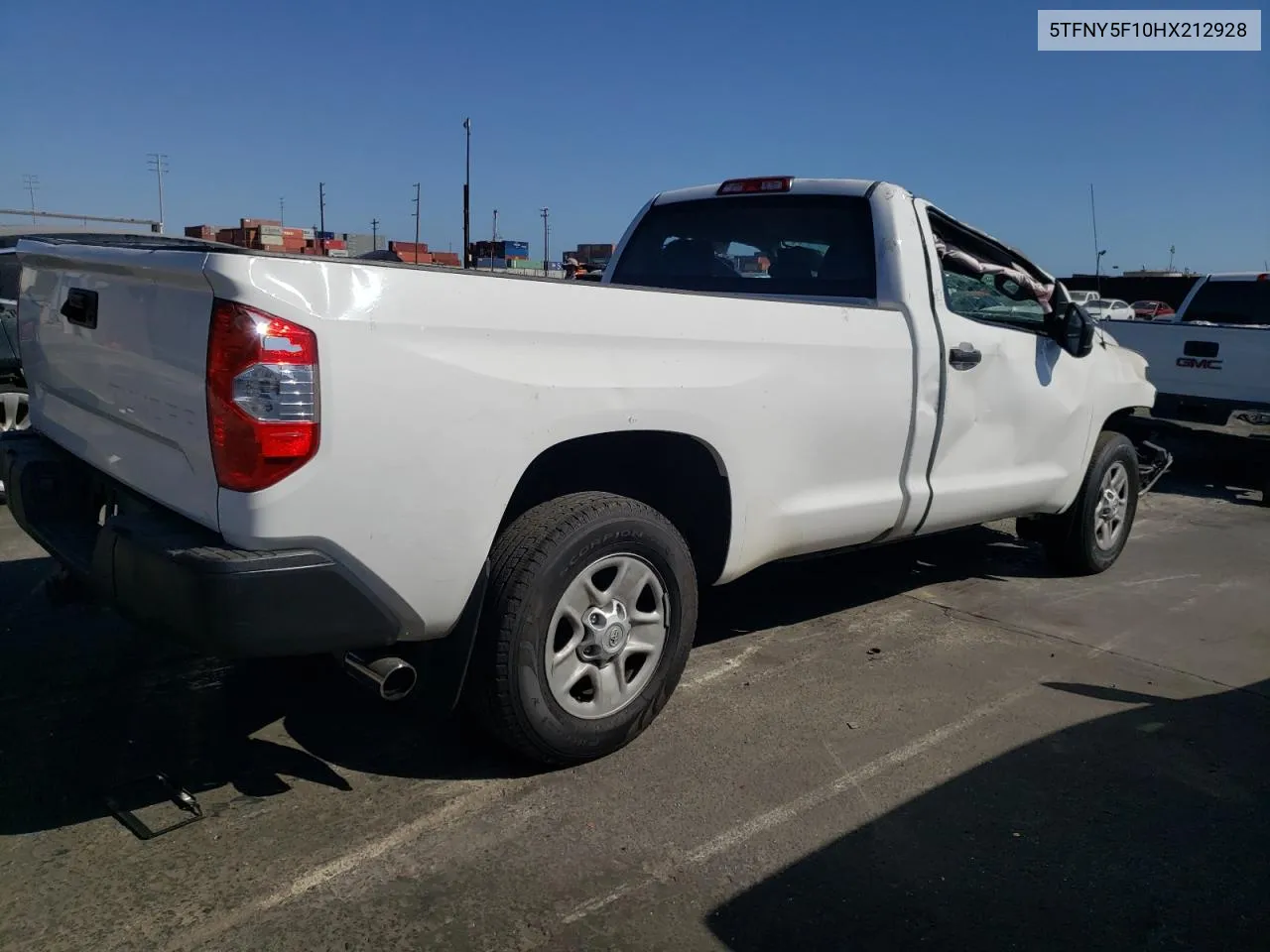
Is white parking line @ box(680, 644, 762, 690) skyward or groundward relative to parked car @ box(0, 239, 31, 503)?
groundward

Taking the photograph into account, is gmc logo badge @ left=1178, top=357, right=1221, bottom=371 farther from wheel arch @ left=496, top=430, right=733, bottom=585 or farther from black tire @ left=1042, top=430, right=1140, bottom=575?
wheel arch @ left=496, top=430, right=733, bottom=585

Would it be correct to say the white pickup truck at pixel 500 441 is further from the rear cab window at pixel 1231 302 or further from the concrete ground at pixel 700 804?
the rear cab window at pixel 1231 302

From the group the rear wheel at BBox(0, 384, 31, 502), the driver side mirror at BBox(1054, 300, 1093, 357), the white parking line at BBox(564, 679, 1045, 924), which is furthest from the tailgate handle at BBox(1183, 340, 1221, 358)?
the rear wheel at BBox(0, 384, 31, 502)

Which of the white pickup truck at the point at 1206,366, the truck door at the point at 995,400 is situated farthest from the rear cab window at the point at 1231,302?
the truck door at the point at 995,400

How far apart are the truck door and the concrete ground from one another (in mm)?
699

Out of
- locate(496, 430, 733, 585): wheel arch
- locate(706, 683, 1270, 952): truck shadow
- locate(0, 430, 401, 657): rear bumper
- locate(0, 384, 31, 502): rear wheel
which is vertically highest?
locate(0, 384, 31, 502): rear wheel

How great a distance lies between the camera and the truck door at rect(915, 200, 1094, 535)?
4652 millimetres

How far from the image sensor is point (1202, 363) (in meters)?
9.27

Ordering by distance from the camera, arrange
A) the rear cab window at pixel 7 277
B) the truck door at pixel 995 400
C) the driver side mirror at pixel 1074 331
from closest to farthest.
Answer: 1. the truck door at pixel 995 400
2. the driver side mirror at pixel 1074 331
3. the rear cab window at pixel 7 277

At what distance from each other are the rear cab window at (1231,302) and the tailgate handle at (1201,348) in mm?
1932

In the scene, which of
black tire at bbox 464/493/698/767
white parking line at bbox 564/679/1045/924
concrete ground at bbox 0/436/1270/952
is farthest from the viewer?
black tire at bbox 464/493/698/767

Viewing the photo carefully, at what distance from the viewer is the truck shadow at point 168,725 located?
10.8ft

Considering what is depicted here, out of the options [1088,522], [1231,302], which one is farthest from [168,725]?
[1231,302]

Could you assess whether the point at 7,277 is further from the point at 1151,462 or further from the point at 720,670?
the point at 1151,462
